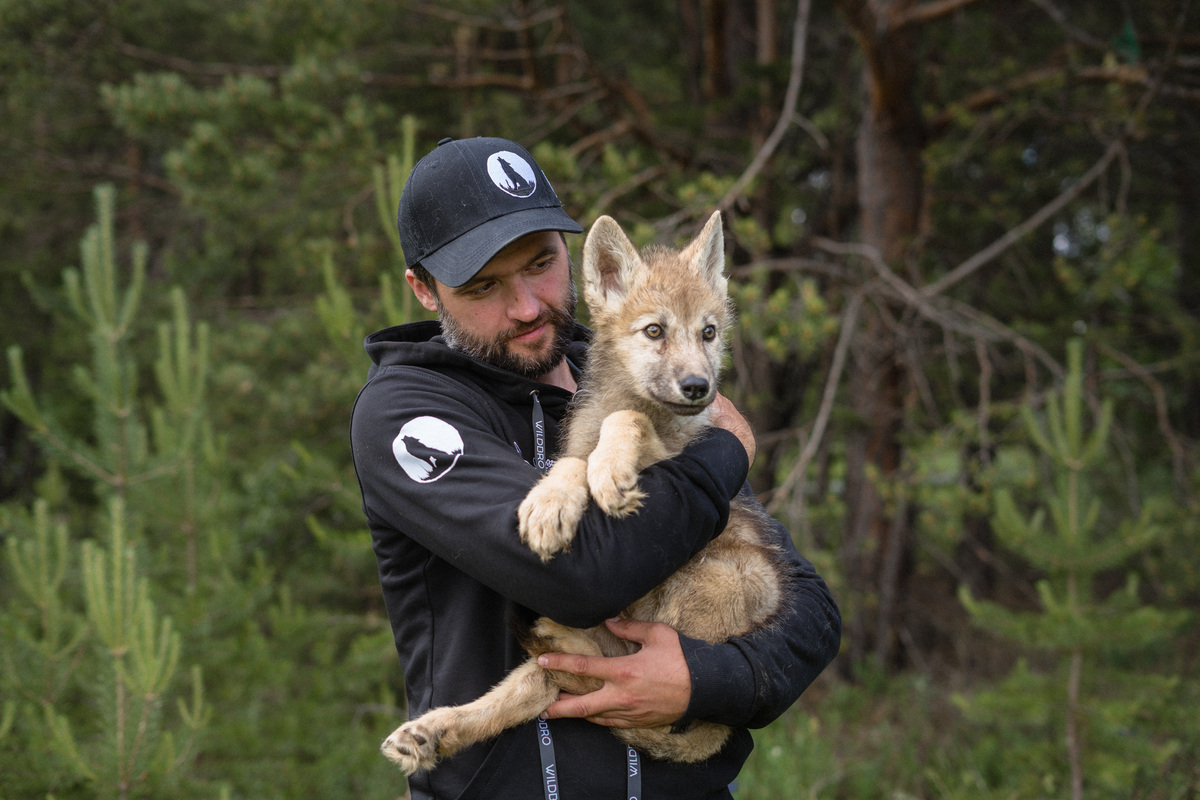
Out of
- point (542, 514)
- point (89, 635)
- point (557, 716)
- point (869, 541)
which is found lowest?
point (869, 541)

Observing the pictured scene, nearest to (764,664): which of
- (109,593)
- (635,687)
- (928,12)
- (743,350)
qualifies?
(635,687)

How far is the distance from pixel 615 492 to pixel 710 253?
1504 mm

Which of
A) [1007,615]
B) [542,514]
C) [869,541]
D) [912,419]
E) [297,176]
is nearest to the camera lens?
[542,514]

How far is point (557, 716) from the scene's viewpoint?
2256 millimetres

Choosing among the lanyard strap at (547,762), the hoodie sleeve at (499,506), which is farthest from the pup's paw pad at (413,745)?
the hoodie sleeve at (499,506)

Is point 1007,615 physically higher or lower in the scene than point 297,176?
lower

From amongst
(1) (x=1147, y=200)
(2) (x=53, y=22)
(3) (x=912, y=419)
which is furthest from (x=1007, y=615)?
(2) (x=53, y=22)

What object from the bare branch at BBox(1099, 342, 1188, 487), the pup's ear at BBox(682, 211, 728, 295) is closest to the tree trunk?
the bare branch at BBox(1099, 342, 1188, 487)

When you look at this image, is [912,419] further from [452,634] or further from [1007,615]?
[452,634]

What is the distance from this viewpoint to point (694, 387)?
263cm

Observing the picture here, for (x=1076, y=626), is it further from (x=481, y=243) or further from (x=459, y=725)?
(x=481, y=243)

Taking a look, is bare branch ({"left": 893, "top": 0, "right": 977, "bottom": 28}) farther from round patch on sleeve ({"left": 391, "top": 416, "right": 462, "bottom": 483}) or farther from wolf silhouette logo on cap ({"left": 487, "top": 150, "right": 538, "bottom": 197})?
round patch on sleeve ({"left": 391, "top": 416, "right": 462, "bottom": 483})

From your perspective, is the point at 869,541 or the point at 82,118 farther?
the point at 82,118

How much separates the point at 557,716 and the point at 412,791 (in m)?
0.49
